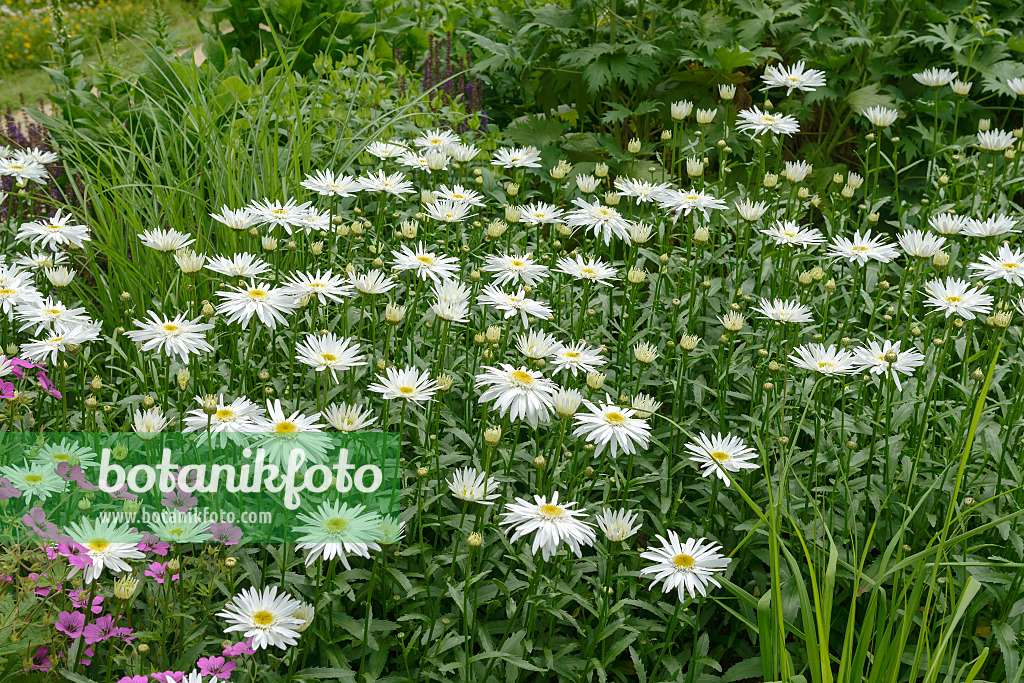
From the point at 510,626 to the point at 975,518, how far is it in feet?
3.91

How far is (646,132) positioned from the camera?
409 cm

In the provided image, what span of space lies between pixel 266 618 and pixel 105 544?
1.06ft

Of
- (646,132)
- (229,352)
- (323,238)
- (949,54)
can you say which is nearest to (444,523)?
(229,352)

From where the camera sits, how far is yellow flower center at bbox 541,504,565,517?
162cm

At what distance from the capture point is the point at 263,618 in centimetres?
146

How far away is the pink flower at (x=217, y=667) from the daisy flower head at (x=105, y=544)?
0.21 metres

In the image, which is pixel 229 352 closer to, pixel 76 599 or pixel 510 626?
pixel 76 599

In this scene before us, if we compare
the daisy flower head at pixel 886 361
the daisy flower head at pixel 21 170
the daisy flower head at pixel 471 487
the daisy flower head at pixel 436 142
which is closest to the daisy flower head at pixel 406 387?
the daisy flower head at pixel 471 487

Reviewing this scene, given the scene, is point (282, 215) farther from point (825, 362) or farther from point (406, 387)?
point (825, 362)

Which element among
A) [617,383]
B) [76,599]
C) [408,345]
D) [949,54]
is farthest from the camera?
[949,54]

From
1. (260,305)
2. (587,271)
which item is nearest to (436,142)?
(587,271)

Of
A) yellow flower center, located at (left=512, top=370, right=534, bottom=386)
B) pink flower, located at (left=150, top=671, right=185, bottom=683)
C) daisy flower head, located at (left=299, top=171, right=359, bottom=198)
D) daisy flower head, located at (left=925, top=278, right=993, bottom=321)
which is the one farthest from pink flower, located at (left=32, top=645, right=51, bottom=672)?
daisy flower head, located at (left=925, top=278, right=993, bottom=321)

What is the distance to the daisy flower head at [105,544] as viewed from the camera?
1473 mm

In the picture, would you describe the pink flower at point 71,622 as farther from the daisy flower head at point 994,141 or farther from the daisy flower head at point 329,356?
the daisy flower head at point 994,141
